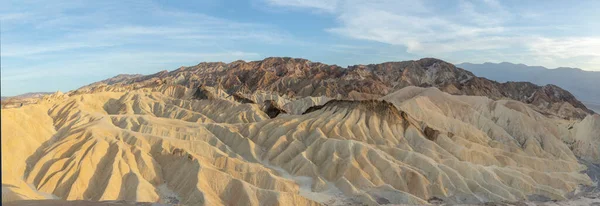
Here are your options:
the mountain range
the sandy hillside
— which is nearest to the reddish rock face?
the mountain range

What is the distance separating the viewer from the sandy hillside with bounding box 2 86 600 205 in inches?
1746

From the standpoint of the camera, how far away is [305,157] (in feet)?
195

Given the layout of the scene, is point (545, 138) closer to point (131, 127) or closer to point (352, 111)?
point (352, 111)

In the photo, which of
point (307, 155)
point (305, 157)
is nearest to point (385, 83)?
point (307, 155)

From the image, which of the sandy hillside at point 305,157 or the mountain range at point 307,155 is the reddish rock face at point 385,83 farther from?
the sandy hillside at point 305,157

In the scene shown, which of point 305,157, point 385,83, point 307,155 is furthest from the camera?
point 385,83

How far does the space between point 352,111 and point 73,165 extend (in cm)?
4545

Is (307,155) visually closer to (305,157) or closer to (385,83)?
(305,157)

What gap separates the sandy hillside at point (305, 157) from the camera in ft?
145

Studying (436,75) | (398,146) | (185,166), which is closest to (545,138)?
(398,146)

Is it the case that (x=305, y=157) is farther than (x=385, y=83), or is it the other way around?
(x=385, y=83)

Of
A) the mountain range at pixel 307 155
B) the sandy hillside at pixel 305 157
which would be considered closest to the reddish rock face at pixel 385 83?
the mountain range at pixel 307 155

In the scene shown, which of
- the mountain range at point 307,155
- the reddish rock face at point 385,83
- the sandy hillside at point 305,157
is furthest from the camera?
the reddish rock face at point 385,83

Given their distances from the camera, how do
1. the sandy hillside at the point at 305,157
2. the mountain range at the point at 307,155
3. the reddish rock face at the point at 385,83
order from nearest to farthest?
1. the sandy hillside at the point at 305,157
2. the mountain range at the point at 307,155
3. the reddish rock face at the point at 385,83
